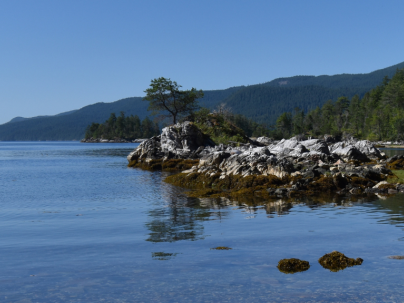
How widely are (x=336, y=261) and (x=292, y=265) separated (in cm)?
133

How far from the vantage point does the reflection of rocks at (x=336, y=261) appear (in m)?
11.2

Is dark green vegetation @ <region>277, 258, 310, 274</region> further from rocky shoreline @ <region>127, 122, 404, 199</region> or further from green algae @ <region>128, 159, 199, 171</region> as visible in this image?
green algae @ <region>128, 159, 199, 171</region>

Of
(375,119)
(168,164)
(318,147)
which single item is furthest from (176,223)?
(375,119)

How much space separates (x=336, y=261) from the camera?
37.5 feet

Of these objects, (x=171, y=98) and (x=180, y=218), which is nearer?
(x=180, y=218)

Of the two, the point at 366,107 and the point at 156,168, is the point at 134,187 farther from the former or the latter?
the point at 366,107

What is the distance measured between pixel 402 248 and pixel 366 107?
185m

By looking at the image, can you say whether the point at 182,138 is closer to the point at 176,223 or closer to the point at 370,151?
the point at 370,151

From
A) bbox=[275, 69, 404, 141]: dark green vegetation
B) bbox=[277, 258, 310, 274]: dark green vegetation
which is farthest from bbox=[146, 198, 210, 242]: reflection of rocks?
bbox=[275, 69, 404, 141]: dark green vegetation

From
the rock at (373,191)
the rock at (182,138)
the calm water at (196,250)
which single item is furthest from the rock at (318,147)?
the calm water at (196,250)

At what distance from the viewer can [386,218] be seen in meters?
18.3

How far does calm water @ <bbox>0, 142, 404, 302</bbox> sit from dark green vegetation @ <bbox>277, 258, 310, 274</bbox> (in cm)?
20

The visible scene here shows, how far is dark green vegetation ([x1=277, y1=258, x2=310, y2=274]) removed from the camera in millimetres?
10992

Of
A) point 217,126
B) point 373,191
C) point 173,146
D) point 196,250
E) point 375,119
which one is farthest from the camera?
point 375,119
